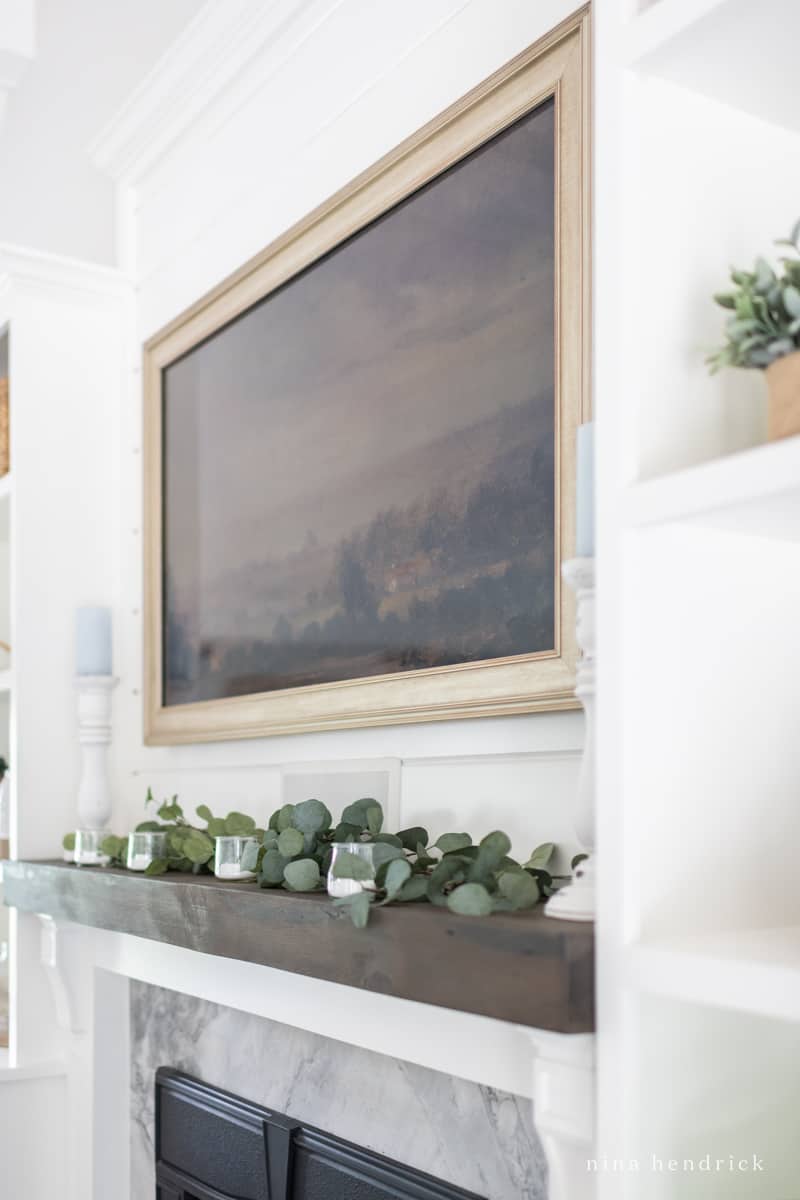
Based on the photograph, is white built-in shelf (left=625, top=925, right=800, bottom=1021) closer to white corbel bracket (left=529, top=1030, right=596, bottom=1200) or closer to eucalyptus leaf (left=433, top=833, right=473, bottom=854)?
white corbel bracket (left=529, top=1030, right=596, bottom=1200)

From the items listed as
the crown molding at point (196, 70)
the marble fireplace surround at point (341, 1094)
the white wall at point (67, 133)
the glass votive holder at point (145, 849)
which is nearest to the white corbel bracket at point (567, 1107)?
the marble fireplace surround at point (341, 1094)

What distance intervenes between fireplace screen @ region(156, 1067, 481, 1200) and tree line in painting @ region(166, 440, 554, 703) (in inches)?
26.6

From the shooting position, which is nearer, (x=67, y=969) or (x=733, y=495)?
(x=733, y=495)

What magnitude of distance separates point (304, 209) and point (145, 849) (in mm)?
1066

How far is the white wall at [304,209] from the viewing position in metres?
1.52

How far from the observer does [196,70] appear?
224 cm

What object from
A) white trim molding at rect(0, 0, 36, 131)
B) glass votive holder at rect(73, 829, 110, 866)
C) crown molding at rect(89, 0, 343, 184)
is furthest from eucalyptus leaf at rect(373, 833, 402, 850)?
crown molding at rect(89, 0, 343, 184)

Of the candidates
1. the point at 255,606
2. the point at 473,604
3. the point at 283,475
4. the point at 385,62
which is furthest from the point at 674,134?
the point at 255,606

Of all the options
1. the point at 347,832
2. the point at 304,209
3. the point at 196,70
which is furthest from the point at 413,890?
the point at 196,70

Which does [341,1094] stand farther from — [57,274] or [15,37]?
[57,274]

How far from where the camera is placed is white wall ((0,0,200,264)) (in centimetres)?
291

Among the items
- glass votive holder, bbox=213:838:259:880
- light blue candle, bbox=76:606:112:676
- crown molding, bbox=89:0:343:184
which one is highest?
crown molding, bbox=89:0:343:184

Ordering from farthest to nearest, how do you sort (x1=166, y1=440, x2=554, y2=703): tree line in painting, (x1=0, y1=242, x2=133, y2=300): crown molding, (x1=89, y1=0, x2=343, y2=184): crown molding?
(x1=0, y1=242, x2=133, y2=300): crown molding → (x1=89, y1=0, x2=343, y2=184): crown molding → (x1=166, y1=440, x2=554, y2=703): tree line in painting

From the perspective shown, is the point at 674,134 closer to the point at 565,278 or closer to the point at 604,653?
the point at 565,278
